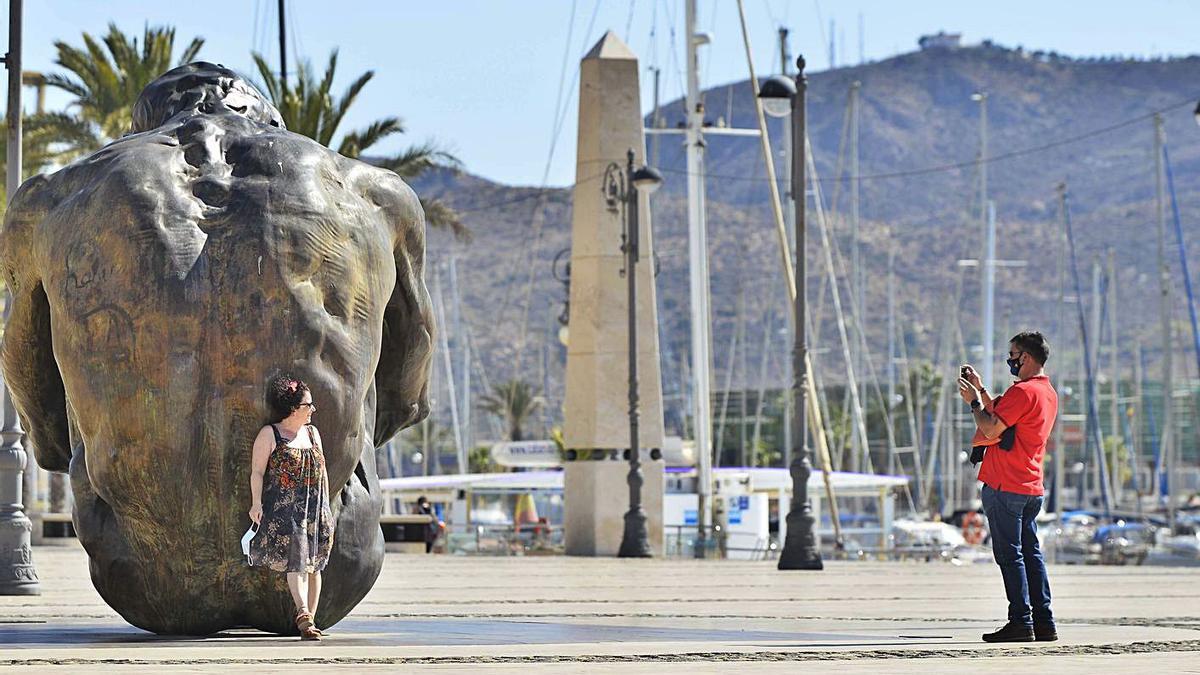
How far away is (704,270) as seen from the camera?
3831cm

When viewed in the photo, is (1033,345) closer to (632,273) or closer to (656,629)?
(656,629)

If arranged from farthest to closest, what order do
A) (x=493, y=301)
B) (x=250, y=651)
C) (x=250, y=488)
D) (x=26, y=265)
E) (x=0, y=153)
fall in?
(x=493, y=301)
(x=0, y=153)
(x=26, y=265)
(x=250, y=488)
(x=250, y=651)

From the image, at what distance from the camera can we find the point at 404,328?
10.2 meters

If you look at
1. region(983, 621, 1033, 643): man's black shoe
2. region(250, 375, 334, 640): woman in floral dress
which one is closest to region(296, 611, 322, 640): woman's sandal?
region(250, 375, 334, 640): woman in floral dress

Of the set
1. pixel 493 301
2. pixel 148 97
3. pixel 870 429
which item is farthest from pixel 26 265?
pixel 493 301

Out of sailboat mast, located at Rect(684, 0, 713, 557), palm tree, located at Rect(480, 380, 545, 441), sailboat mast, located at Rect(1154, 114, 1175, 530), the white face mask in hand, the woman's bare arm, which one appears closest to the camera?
the woman's bare arm

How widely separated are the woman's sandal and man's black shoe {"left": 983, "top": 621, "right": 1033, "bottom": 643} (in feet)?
10.4

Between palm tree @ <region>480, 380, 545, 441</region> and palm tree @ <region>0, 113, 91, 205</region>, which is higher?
palm tree @ <region>0, 113, 91, 205</region>

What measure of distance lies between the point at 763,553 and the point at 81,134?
15.4m

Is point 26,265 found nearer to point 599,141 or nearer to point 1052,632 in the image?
point 1052,632

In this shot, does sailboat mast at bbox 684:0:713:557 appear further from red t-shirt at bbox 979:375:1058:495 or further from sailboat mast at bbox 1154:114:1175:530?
red t-shirt at bbox 979:375:1058:495

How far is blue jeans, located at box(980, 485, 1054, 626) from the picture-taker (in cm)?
962

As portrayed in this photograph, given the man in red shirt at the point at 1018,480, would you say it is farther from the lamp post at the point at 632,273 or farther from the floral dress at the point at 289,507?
the lamp post at the point at 632,273

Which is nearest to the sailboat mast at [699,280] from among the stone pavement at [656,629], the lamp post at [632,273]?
the lamp post at [632,273]
